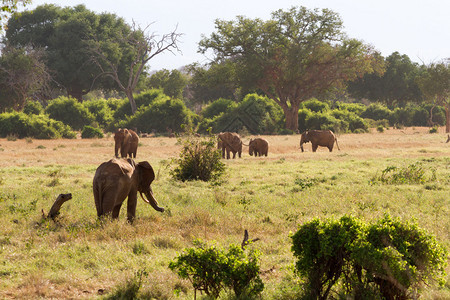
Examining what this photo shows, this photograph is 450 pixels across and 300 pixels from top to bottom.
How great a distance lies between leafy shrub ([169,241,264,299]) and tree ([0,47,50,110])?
3992 centimetres

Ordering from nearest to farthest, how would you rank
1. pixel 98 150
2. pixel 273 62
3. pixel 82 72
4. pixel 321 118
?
1. pixel 98 150
2. pixel 273 62
3. pixel 321 118
4. pixel 82 72

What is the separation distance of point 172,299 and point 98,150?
2088 centimetres

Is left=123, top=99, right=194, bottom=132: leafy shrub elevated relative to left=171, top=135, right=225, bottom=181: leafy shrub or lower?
elevated

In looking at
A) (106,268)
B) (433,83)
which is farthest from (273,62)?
(106,268)

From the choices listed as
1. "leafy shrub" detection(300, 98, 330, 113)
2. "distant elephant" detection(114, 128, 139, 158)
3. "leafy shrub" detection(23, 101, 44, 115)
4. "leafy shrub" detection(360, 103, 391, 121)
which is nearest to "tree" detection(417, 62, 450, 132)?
"leafy shrub" detection(300, 98, 330, 113)

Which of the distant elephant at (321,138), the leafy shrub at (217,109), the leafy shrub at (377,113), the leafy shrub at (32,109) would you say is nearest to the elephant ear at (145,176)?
the distant elephant at (321,138)

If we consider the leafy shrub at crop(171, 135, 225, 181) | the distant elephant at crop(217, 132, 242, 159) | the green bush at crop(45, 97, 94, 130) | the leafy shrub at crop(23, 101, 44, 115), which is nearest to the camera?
the leafy shrub at crop(171, 135, 225, 181)

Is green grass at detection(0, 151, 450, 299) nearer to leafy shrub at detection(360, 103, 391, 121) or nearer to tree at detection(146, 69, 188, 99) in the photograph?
leafy shrub at detection(360, 103, 391, 121)

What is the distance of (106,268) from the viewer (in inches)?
253

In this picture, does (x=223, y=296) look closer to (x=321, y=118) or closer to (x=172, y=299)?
(x=172, y=299)

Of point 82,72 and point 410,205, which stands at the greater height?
point 82,72

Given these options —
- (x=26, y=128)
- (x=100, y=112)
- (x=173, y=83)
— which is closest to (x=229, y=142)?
(x=26, y=128)

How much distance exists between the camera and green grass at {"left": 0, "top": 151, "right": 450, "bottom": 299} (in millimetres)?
5930

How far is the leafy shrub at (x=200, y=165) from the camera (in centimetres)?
1528
